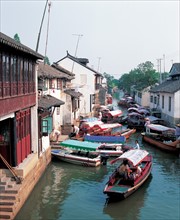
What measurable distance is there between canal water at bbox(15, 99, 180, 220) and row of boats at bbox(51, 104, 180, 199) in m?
0.60

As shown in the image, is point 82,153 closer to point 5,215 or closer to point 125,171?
point 125,171

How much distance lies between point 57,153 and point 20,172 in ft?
26.5

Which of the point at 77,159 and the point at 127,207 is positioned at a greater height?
the point at 77,159

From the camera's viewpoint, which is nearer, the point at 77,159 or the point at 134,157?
the point at 134,157

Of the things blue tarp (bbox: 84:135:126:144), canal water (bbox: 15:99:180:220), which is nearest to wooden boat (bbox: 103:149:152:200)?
canal water (bbox: 15:99:180:220)

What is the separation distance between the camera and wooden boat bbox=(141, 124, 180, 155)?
88.5 ft

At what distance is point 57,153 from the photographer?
23.7m

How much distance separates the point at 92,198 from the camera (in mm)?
16781

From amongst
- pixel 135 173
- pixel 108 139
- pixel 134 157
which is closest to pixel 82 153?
pixel 108 139

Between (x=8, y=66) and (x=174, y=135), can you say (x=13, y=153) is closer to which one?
(x=8, y=66)

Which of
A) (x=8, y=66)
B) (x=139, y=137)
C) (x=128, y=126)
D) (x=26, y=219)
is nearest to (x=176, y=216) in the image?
(x=26, y=219)

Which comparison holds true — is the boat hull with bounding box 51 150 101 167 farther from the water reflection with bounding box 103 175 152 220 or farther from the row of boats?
the water reflection with bounding box 103 175 152 220

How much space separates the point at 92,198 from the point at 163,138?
15.0m

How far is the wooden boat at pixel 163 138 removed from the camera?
27.0 meters
